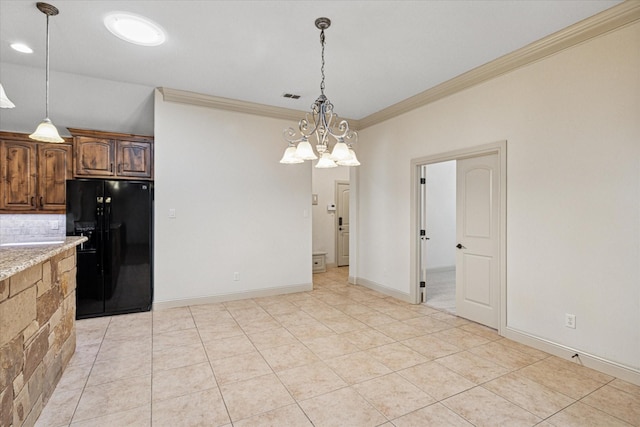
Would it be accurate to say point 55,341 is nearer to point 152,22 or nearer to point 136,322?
point 136,322

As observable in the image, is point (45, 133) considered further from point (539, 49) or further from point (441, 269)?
point (441, 269)

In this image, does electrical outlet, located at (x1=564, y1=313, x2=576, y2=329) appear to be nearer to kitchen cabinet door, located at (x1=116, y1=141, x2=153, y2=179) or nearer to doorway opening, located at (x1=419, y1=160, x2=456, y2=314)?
doorway opening, located at (x1=419, y1=160, x2=456, y2=314)

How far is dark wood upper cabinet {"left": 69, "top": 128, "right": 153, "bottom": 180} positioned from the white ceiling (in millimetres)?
780

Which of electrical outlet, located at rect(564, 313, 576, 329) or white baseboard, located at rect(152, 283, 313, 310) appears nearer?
electrical outlet, located at rect(564, 313, 576, 329)

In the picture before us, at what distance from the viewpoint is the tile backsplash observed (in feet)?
14.4

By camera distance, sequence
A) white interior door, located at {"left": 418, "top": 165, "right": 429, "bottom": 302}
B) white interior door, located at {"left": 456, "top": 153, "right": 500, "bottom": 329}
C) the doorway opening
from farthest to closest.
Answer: the doorway opening, white interior door, located at {"left": 418, "top": 165, "right": 429, "bottom": 302}, white interior door, located at {"left": 456, "top": 153, "right": 500, "bottom": 329}

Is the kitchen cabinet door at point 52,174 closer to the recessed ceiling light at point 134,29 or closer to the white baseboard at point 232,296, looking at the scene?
the white baseboard at point 232,296

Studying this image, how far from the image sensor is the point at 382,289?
5164 millimetres

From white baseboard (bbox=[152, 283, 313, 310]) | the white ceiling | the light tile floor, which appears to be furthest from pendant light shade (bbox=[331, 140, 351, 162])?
white baseboard (bbox=[152, 283, 313, 310])

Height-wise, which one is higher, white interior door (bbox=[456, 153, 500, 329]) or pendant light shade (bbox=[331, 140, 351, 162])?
pendant light shade (bbox=[331, 140, 351, 162])

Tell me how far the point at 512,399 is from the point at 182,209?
4146 millimetres

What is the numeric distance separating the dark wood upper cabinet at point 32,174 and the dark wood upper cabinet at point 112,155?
74 cm

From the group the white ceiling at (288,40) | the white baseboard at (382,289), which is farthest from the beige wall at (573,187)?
the white baseboard at (382,289)

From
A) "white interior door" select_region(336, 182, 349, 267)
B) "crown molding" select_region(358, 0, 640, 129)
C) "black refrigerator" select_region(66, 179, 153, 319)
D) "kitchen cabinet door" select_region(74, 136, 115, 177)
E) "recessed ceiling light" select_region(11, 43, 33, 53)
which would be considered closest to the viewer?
"crown molding" select_region(358, 0, 640, 129)
